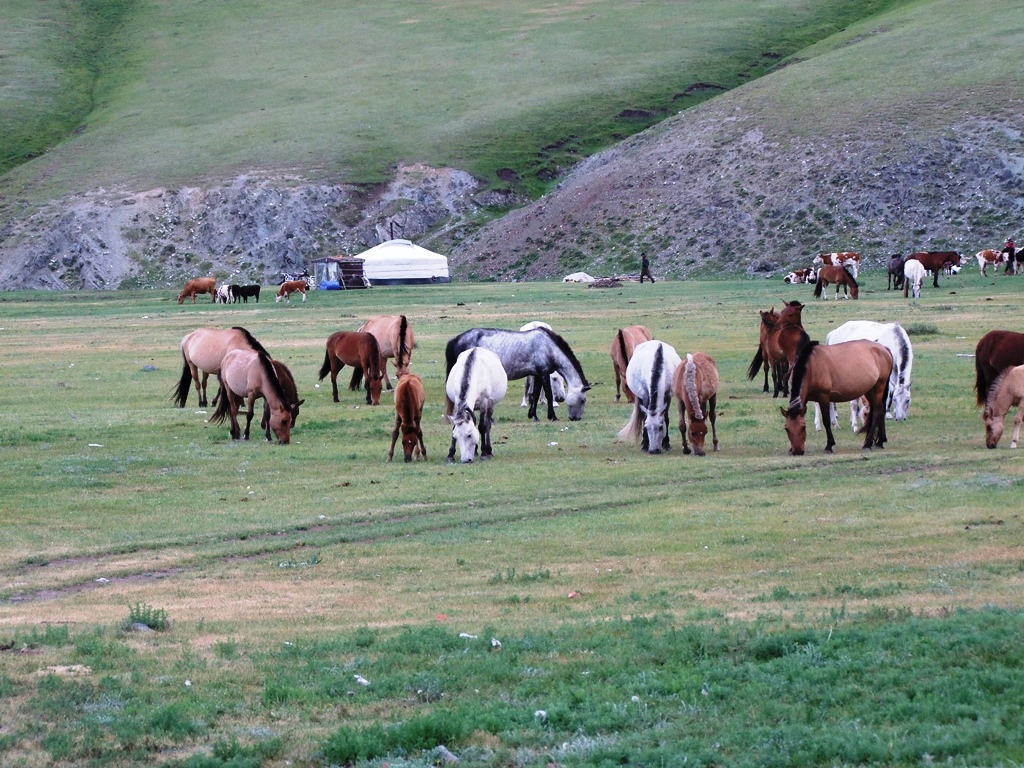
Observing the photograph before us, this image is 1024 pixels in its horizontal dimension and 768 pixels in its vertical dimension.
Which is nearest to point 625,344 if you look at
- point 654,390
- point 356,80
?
point 654,390

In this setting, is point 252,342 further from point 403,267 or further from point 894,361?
point 403,267

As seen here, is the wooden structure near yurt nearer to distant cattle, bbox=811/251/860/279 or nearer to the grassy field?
distant cattle, bbox=811/251/860/279

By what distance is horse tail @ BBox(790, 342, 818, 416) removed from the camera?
17562 millimetres

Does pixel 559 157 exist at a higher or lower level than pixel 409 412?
higher

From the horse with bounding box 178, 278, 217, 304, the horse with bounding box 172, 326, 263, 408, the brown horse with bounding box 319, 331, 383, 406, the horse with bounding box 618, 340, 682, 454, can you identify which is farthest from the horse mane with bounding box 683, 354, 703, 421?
the horse with bounding box 178, 278, 217, 304

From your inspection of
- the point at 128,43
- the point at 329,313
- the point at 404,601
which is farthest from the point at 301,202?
the point at 404,601

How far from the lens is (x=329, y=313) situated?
5341 centimetres

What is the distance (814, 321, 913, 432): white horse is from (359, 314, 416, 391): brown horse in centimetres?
794

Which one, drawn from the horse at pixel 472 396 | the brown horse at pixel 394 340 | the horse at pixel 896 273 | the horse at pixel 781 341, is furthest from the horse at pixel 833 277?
the horse at pixel 472 396

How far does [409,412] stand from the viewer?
18516 millimetres

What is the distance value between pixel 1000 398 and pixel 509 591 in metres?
9.60

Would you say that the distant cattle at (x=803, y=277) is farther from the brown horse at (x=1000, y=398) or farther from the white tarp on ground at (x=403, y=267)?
the brown horse at (x=1000, y=398)

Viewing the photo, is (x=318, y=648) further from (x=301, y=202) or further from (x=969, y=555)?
(x=301, y=202)

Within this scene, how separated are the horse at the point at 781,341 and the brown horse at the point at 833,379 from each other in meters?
1.73
